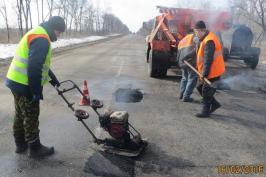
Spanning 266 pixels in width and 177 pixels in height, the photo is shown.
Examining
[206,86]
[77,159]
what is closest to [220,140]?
[206,86]

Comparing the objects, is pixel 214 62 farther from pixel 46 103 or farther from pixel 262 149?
pixel 46 103

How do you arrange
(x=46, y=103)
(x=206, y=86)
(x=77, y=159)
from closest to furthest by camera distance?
(x=77, y=159) < (x=206, y=86) < (x=46, y=103)

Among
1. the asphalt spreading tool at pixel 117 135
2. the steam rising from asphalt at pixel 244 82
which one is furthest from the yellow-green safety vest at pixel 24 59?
the steam rising from asphalt at pixel 244 82

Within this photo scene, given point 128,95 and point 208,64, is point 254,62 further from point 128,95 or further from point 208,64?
point 208,64

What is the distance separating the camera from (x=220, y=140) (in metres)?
5.36

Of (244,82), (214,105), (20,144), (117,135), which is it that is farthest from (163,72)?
(20,144)

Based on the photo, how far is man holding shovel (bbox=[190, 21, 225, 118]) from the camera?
21.3ft

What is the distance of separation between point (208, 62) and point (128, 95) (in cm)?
258

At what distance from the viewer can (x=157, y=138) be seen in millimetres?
5305

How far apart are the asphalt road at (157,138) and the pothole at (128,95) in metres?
0.14

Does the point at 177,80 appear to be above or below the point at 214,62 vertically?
below

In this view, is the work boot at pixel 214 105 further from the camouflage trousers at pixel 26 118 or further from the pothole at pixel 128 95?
the camouflage trousers at pixel 26 118

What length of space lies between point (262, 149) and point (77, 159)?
2692 mm

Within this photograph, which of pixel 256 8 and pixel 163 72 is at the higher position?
pixel 256 8
